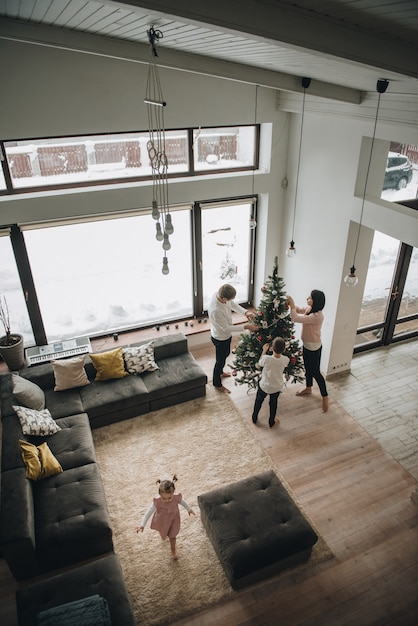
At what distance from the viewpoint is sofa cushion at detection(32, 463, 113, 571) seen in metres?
4.02

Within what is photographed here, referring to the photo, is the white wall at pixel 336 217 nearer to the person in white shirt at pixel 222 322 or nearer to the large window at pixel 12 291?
the person in white shirt at pixel 222 322

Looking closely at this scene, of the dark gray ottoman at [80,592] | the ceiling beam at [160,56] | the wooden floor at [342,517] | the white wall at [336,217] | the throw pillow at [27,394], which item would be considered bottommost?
the wooden floor at [342,517]

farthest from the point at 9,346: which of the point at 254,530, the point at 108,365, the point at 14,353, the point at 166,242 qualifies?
the point at 254,530

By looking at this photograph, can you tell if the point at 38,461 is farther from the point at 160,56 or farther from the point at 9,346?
the point at 160,56

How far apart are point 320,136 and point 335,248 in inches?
59.7

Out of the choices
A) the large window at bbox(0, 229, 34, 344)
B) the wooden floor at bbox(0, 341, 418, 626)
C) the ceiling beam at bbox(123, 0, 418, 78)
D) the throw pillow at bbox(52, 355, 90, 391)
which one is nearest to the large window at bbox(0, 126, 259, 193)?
the large window at bbox(0, 229, 34, 344)

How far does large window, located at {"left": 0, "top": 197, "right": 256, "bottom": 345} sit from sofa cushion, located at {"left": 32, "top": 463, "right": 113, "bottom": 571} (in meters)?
2.78

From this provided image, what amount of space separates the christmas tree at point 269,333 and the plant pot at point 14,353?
2969 mm

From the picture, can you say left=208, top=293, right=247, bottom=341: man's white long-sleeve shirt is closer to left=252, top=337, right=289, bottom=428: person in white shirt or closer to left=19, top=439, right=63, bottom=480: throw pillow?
left=252, top=337, right=289, bottom=428: person in white shirt

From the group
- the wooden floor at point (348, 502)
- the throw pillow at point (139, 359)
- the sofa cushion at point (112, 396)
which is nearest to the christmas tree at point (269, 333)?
the wooden floor at point (348, 502)

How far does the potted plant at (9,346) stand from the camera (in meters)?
5.99

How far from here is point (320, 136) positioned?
596 centimetres

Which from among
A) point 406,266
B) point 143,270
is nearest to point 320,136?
point 406,266

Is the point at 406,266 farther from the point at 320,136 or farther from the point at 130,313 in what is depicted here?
the point at 130,313
